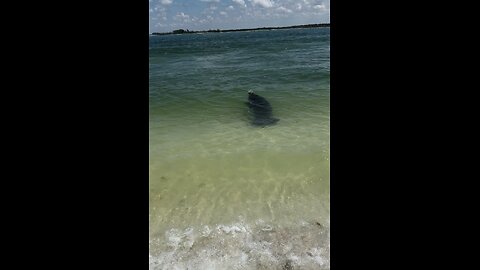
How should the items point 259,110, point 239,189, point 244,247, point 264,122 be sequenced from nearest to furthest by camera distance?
point 244,247, point 239,189, point 264,122, point 259,110

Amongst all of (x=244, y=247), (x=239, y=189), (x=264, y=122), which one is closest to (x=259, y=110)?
(x=264, y=122)

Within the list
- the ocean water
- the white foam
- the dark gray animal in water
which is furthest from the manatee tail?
the white foam

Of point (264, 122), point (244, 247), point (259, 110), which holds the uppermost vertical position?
point (259, 110)

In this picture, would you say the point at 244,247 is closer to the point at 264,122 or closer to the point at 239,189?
the point at 239,189

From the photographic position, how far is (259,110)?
11.7m

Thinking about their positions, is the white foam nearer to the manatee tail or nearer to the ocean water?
the ocean water

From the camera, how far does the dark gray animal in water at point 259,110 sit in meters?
10.1

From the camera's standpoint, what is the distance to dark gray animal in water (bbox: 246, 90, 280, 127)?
10062mm

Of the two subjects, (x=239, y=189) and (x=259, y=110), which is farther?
(x=259, y=110)

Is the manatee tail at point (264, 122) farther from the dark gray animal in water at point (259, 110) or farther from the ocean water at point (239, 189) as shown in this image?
the ocean water at point (239, 189)
